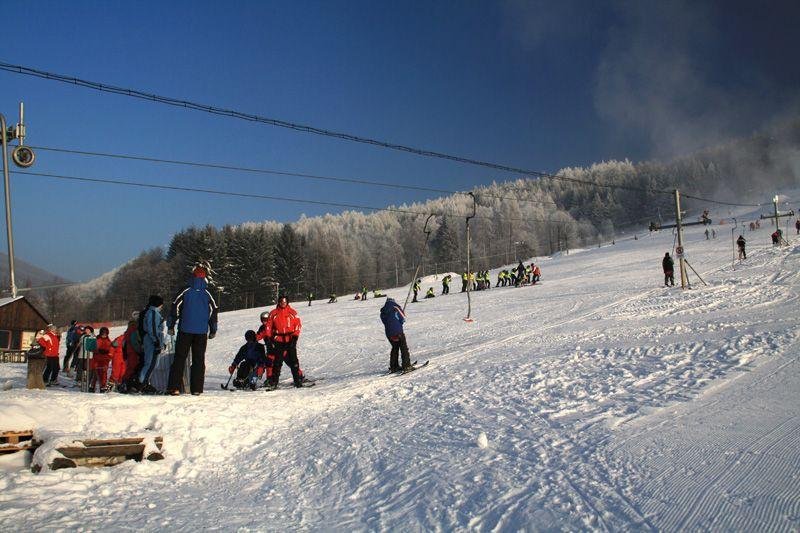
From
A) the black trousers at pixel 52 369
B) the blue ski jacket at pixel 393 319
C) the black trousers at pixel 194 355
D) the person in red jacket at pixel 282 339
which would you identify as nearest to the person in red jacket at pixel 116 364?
the black trousers at pixel 52 369

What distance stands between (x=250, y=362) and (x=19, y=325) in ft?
104

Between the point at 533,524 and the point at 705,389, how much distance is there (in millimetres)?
4415

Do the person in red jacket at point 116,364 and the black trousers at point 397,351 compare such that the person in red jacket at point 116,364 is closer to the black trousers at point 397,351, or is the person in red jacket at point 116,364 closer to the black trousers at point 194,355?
the black trousers at point 194,355

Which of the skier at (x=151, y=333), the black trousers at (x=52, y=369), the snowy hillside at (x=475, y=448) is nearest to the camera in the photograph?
the snowy hillside at (x=475, y=448)

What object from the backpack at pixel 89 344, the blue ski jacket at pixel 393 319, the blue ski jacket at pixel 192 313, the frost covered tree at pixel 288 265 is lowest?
the backpack at pixel 89 344

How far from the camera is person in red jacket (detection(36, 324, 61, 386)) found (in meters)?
13.9

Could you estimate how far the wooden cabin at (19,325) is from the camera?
33594mm

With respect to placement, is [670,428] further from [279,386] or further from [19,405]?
[279,386]

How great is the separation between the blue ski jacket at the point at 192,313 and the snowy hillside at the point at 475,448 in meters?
1.29

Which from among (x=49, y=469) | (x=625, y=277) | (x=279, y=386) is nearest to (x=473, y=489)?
(x=49, y=469)

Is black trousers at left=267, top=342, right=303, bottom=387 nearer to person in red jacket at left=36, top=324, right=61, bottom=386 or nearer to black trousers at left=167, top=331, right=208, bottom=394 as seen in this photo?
black trousers at left=167, top=331, right=208, bottom=394

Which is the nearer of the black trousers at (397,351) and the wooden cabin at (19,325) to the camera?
the black trousers at (397,351)

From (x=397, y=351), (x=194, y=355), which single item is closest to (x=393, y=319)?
(x=397, y=351)

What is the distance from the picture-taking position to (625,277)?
102 ft
